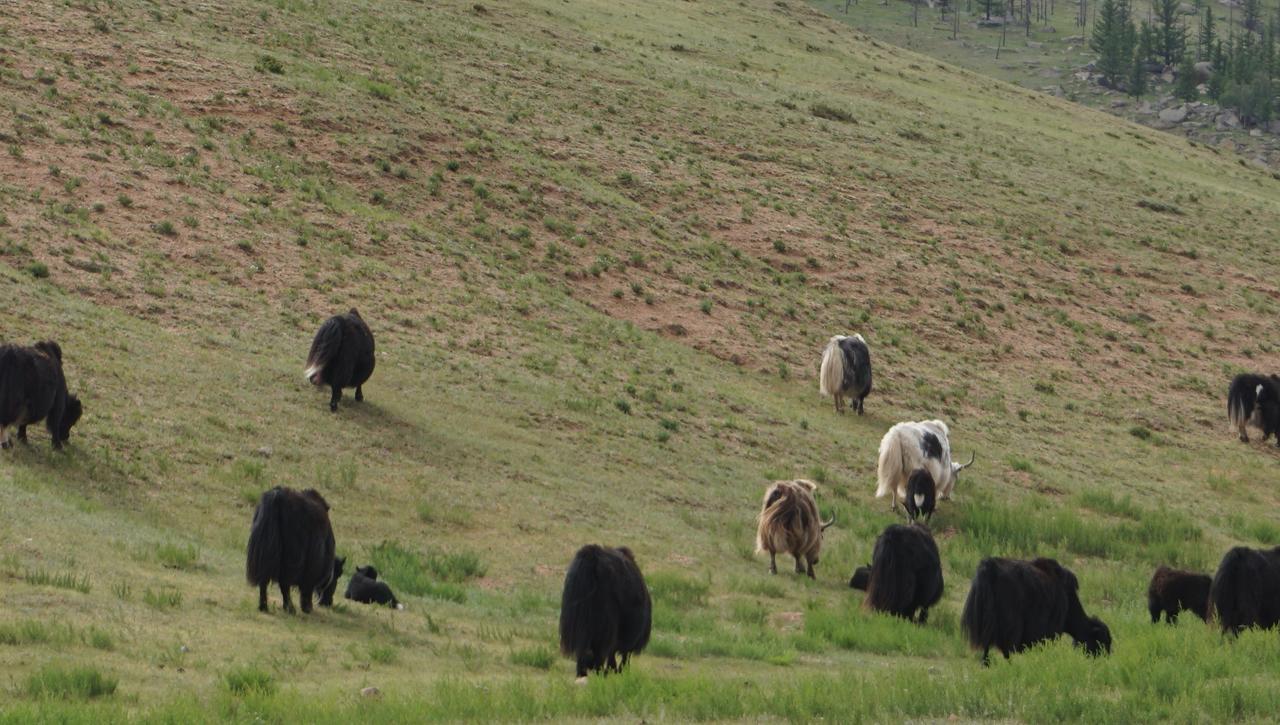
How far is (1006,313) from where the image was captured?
1599 inches

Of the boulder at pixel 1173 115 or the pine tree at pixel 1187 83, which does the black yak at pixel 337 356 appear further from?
the pine tree at pixel 1187 83

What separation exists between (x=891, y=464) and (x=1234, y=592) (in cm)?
926

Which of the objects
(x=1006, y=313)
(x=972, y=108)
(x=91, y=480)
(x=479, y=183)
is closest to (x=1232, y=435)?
(x=1006, y=313)

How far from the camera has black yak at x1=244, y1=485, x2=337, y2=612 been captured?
13195 millimetres

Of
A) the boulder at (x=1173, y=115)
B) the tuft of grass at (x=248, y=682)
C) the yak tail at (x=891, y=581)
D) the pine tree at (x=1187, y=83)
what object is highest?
the pine tree at (x=1187, y=83)

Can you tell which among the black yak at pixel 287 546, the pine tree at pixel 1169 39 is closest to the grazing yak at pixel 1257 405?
the black yak at pixel 287 546

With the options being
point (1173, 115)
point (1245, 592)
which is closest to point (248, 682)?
point (1245, 592)

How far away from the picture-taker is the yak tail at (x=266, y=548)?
13172 millimetres

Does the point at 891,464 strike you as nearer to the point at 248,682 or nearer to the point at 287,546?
the point at 287,546

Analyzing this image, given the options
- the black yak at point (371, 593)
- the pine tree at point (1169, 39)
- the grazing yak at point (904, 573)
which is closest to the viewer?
the black yak at point (371, 593)

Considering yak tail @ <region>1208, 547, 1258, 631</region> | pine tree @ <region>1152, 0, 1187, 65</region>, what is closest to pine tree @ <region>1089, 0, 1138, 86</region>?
pine tree @ <region>1152, 0, 1187, 65</region>

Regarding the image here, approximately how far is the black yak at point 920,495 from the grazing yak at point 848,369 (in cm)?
746

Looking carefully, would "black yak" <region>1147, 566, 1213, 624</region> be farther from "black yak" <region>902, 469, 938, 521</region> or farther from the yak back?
"black yak" <region>902, 469, 938, 521</region>

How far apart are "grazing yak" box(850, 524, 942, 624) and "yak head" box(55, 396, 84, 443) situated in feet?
34.4
